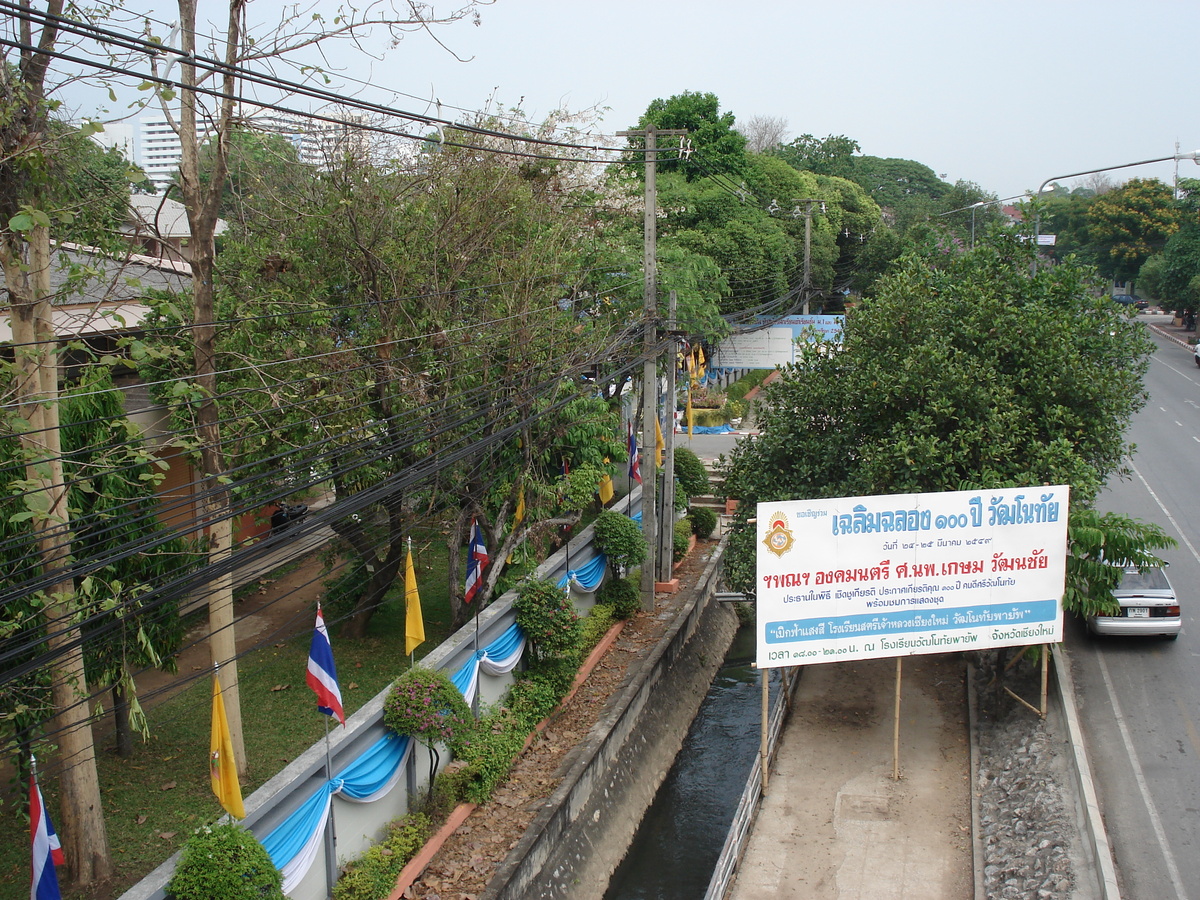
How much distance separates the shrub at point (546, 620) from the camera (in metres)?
13.4

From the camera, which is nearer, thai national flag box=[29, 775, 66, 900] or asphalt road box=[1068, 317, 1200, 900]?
thai national flag box=[29, 775, 66, 900]

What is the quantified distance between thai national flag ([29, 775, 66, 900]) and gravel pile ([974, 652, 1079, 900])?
825cm

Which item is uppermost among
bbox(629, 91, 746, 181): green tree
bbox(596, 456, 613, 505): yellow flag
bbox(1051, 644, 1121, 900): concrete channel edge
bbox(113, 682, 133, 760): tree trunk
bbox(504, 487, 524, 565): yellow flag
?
bbox(629, 91, 746, 181): green tree

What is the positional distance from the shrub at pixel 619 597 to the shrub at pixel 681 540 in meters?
3.18

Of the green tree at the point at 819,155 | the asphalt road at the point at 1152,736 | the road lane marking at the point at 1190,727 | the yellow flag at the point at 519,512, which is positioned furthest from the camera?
the green tree at the point at 819,155

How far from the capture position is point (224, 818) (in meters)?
8.05

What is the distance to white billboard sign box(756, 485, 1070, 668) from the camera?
429 inches

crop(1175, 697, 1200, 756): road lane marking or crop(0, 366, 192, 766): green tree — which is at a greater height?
crop(0, 366, 192, 766): green tree

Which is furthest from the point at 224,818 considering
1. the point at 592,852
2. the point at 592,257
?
the point at 592,257

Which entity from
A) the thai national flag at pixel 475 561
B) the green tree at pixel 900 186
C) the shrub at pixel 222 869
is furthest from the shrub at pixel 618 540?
the green tree at pixel 900 186

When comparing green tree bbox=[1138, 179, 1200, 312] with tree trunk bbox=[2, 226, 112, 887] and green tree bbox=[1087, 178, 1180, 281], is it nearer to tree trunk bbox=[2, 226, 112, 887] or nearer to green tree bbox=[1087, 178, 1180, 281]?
green tree bbox=[1087, 178, 1180, 281]

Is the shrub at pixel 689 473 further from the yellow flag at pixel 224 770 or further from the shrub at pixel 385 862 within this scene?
the yellow flag at pixel 224 770

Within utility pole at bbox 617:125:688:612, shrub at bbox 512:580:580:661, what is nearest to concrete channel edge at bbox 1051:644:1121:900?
shrub at bbox 512:580:580:661

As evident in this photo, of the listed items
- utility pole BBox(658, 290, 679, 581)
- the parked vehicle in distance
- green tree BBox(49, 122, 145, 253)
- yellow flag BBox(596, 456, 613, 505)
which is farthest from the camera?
utility pole BBox(658, 290, 679, 581)
